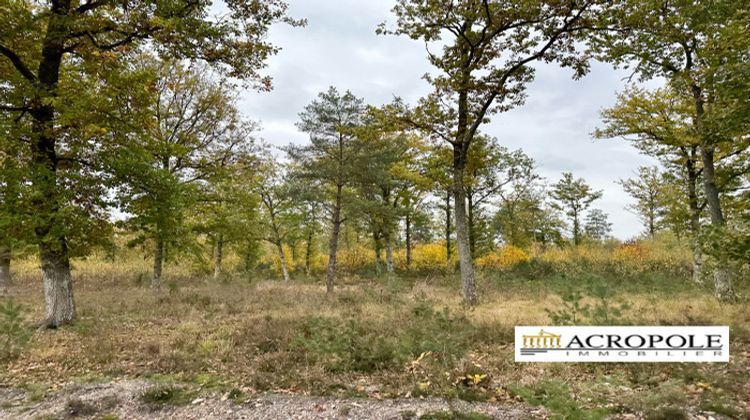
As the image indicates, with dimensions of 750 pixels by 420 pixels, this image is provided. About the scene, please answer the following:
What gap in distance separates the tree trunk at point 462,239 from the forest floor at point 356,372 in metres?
2.18

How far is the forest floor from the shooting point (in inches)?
161

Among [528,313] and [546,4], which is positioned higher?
[546,4]

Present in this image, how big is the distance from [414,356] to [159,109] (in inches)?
582

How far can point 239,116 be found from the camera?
1623 centimetres

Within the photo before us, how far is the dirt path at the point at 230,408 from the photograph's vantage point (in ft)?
13.4

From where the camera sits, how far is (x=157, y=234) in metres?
9.52

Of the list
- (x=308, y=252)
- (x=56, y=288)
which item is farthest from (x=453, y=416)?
(x=308, y=252)

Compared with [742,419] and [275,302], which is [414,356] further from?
[275,302]

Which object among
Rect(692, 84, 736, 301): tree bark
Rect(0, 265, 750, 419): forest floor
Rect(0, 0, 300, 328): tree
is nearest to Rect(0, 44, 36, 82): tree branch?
Rect(0, 0, 300, 328): tree

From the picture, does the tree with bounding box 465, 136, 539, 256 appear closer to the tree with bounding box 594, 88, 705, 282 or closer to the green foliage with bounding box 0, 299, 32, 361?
the tree with bounding box 594, 88, 705, 282

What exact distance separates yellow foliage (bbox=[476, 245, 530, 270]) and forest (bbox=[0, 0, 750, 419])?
6.29 meters

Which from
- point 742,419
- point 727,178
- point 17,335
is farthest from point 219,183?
point 727,178

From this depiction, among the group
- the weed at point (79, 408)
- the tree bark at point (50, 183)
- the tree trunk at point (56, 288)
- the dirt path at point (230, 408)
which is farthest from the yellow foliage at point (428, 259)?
the weed at point (79, 408)

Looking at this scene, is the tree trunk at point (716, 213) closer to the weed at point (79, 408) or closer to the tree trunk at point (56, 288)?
the weed at point (79, 408)
